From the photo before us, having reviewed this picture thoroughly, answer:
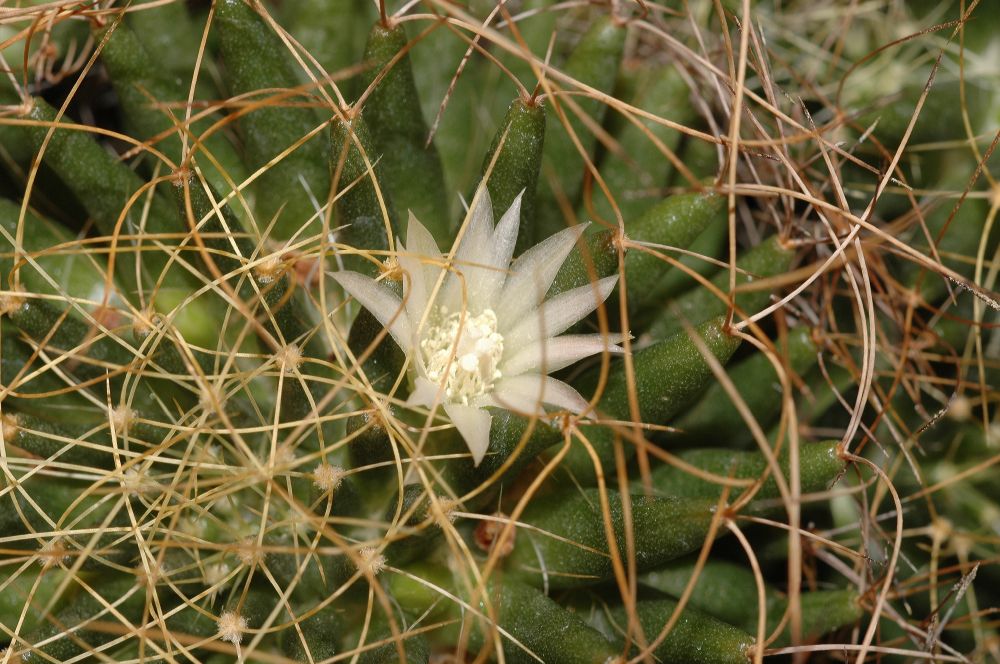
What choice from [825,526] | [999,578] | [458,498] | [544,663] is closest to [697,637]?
[544,663]

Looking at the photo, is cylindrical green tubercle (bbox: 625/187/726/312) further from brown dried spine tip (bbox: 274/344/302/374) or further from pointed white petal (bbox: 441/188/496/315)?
brown dried spine tip (bbox: 274/344/302/374)

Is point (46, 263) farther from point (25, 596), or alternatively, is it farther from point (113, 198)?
point (25, 596)

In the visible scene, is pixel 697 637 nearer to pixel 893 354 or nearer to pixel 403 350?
pixel 403 350

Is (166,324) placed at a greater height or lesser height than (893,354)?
greater

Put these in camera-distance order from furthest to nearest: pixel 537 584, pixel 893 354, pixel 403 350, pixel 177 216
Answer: pixel 893 354, pixel 177 216, pixel 537 584, pixel 403 350

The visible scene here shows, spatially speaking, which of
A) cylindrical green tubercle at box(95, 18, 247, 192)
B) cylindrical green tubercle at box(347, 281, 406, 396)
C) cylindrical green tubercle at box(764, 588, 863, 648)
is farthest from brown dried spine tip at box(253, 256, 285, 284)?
cylindrical green tubercle at box(764, 588, 863, 648)

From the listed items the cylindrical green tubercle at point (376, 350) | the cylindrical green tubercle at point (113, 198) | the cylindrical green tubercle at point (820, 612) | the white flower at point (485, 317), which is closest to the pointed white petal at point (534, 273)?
the white flower at point (485, 317)
